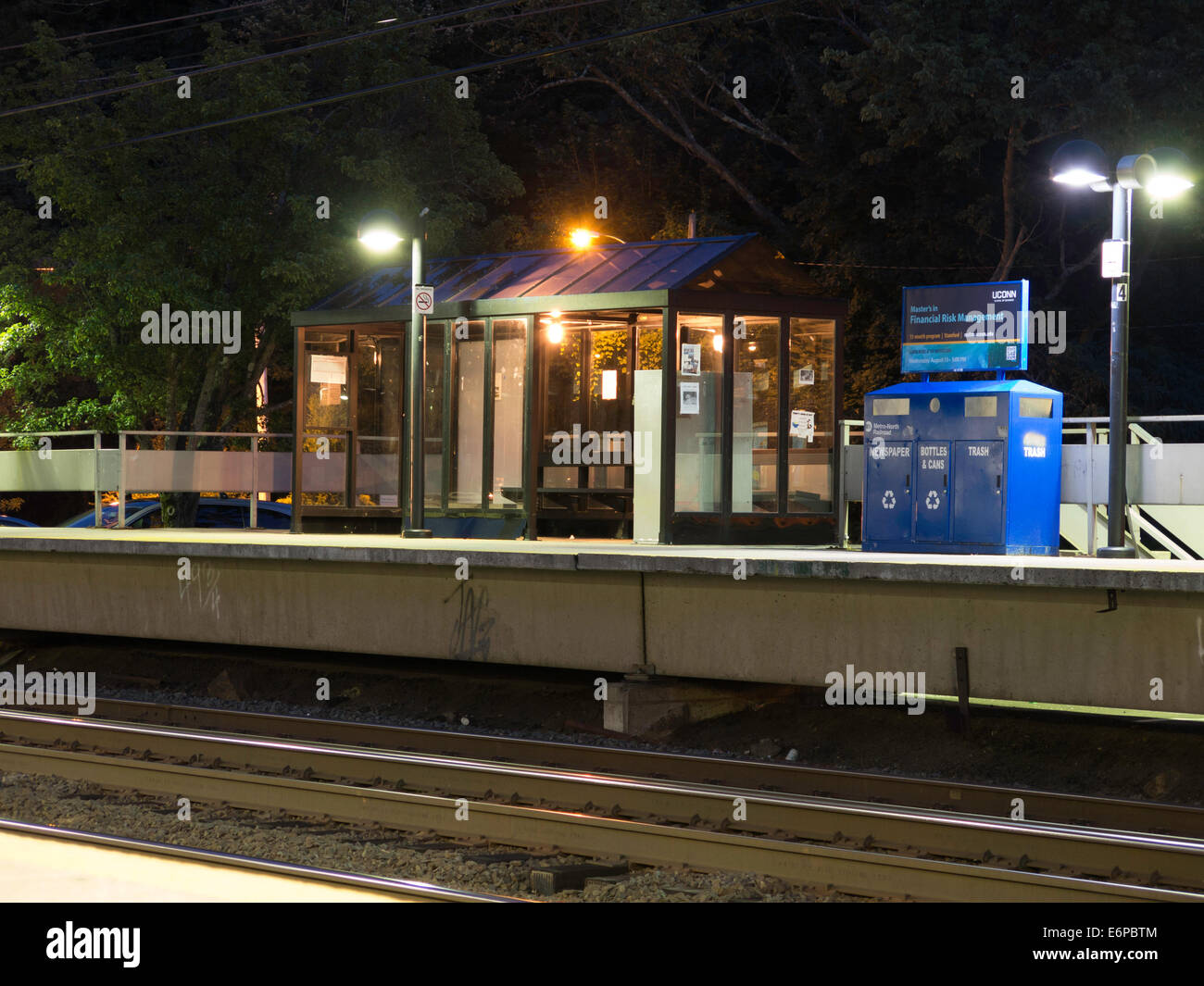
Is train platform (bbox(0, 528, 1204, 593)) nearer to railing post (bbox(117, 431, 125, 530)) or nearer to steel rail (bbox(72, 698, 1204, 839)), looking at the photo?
steel rail (bbox(72, 698, 1204, 839))

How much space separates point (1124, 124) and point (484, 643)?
22.6m

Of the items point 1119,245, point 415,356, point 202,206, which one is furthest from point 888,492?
point 202,206

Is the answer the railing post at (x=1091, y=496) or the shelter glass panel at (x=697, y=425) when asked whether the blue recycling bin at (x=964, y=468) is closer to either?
the railing post at (x=1091, y=496)

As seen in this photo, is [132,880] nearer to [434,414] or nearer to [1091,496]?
A: [434,414]

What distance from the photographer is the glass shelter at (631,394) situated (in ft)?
53.6

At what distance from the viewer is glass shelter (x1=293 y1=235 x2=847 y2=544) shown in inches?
643

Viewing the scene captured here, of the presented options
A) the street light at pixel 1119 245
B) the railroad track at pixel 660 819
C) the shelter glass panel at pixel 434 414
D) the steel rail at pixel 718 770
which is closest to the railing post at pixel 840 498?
the street light at pixel 1119 245

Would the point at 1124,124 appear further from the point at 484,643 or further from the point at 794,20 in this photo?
the point at 484,643

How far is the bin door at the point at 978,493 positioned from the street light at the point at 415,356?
19.5 feet

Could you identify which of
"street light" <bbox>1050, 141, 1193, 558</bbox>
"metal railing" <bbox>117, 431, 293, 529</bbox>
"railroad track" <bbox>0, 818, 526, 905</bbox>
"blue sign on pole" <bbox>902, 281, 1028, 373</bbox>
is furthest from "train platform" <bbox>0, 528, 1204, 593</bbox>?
"railroad track" <bbox>0, 818, 526, 905</bbox>

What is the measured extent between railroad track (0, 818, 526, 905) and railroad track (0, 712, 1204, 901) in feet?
5.24
